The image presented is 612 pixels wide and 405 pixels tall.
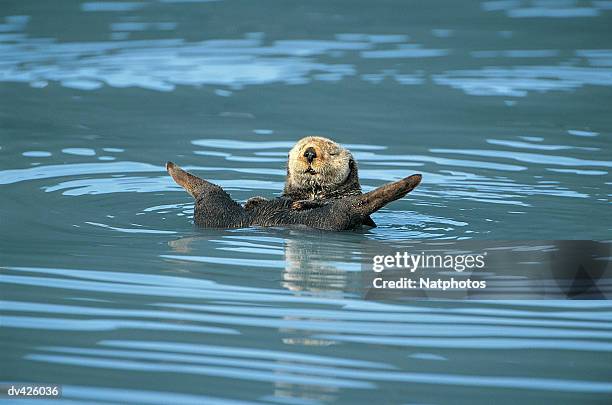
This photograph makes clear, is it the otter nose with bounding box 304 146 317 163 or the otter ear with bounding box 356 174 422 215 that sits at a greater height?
the otter nose with bounding box 304 146 317 163

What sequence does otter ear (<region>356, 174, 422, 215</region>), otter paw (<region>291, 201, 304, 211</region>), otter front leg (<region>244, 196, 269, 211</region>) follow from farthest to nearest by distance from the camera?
otter front leg (<region>244, 196, 269, 211</region>) < otter paw (<region>291, 201, 304, 211</region>) < otter ear (<region>356, 174, 422, 215</region>)

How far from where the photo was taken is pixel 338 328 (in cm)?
469

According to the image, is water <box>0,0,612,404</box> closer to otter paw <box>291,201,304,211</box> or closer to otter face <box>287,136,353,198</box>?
otter paw <box>291,201,304,211</box>

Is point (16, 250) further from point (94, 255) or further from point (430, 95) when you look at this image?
point (430, 95)

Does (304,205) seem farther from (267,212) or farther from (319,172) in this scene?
(319,172)

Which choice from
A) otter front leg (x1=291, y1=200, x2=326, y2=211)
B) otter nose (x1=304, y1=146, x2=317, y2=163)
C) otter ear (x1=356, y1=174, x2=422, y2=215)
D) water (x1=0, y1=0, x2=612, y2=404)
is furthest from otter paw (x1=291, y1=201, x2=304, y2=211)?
otter ear (x1=356, y1=174, x2=422, y2=215)

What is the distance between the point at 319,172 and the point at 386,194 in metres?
1.22

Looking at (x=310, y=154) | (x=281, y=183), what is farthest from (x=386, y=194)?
(x=281, y=183)

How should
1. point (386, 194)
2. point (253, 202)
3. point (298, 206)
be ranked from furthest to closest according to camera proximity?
1. point (253, 202)
2. point (298, 206)
3. point (386, 194)

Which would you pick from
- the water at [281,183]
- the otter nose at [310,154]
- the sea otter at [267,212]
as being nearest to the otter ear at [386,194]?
the sea otter at [267,212]

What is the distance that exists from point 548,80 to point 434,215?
6.27 meters

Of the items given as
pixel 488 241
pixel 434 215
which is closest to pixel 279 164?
pixel 434 215

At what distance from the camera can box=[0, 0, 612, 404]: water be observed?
14.1 feet

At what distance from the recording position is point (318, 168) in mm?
6906
